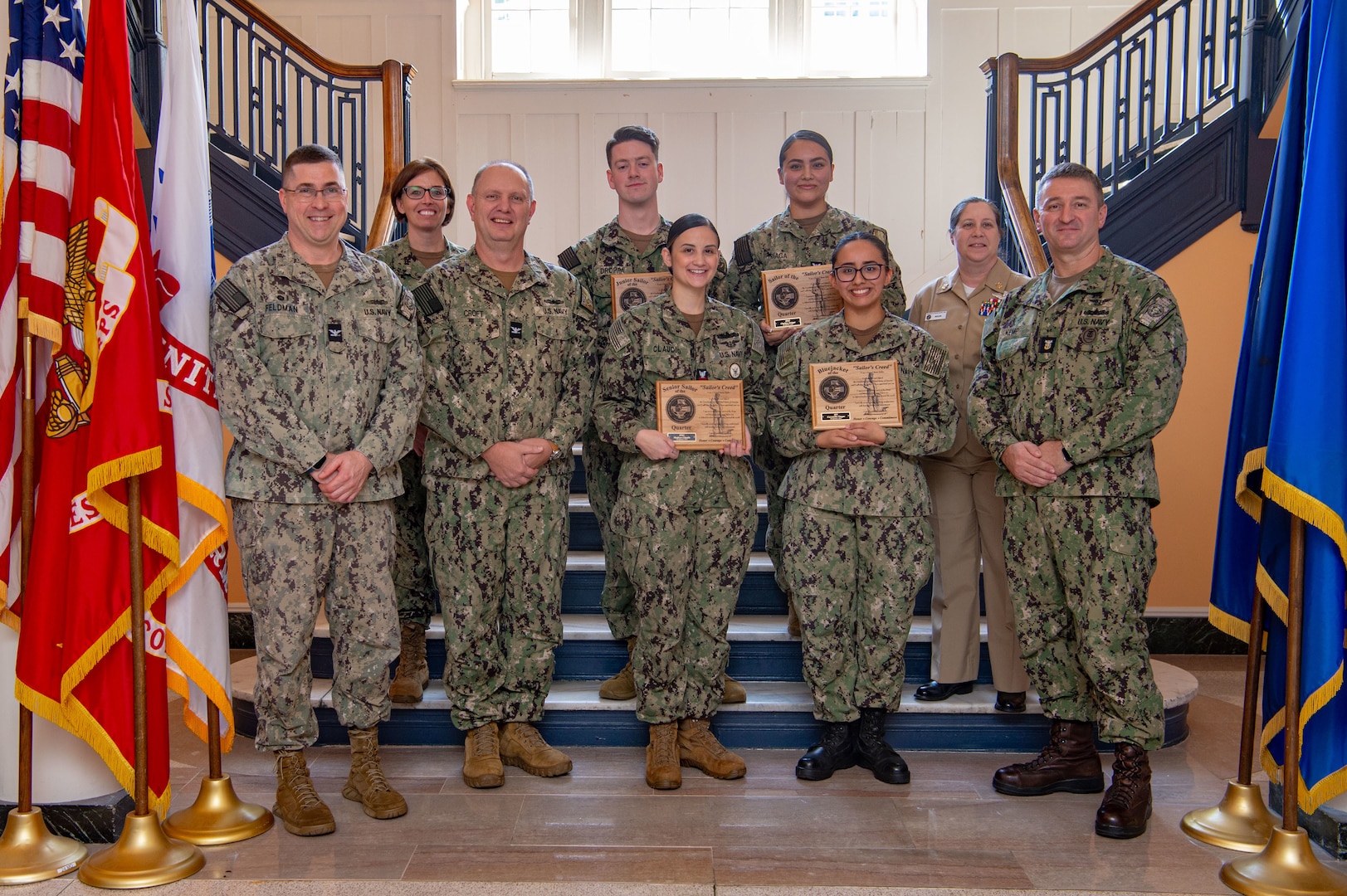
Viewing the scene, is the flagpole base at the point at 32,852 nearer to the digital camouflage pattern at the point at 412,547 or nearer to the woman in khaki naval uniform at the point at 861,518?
the digital camouflage pattern at the point at 412,547

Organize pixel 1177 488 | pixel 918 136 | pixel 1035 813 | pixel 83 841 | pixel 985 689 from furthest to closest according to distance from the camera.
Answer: pixel 918 136
pixel 1177 488
pixel 985 689
pixel 1035 813
pixel 83 841

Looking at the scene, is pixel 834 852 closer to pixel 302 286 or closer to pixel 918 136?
pixel 302 286

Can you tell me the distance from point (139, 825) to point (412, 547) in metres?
1.27

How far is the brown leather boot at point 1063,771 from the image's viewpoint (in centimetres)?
318

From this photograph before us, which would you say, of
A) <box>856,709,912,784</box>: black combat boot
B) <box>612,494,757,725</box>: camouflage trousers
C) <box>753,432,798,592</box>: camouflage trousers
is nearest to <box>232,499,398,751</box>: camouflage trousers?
<box>612,494,757,725</box>: camouflage trousers

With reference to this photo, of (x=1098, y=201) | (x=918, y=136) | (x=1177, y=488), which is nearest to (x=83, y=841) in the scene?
(x=1098, y=201)

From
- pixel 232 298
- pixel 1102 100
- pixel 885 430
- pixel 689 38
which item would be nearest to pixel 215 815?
pixel 232 298

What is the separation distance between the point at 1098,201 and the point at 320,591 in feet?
8.42

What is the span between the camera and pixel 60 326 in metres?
2.60

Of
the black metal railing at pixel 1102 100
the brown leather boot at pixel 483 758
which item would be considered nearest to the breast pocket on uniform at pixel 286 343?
the brown leather boot at pixel 483 758

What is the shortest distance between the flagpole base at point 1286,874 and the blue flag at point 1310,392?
7.0 inches

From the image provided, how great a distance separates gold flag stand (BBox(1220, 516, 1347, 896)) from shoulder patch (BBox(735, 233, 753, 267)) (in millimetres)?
2058

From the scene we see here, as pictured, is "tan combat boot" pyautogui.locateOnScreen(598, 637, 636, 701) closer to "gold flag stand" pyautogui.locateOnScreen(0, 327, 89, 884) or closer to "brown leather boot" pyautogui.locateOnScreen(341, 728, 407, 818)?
"brown leather boot" pyautogui.locateOnScreen(341, 728, 407, 818)

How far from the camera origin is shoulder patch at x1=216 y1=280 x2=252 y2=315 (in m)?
2.84
